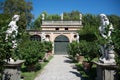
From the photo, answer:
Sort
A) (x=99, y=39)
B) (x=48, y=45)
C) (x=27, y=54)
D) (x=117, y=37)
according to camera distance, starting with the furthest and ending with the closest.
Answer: (x=48, y=45)
(x=27, y=54)
(x=99, y=39)
(x=117, y=37)

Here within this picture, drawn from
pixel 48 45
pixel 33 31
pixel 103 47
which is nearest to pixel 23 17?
pixel 33 31

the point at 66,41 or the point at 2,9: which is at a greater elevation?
the point at 2,9

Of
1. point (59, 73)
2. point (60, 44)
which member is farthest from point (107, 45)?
point (60, 44)

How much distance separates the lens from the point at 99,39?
1027 centimetres

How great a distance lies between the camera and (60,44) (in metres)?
41.2

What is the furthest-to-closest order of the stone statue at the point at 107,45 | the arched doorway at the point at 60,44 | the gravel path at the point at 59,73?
the arched doorway at the point at 60,44 → the gravel path at the point at 59,73 → the stone statue at the point at 107,45

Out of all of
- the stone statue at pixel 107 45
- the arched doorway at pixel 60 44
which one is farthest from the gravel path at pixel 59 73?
the arched doorway at pixel 60 44

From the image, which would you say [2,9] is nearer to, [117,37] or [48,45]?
[48,45]

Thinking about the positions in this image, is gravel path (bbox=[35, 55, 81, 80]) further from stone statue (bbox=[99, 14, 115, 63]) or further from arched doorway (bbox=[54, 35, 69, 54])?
arched doorway (bbox=[54, 35, 69, 54])

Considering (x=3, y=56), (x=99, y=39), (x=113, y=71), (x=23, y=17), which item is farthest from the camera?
(x=23, y=17)

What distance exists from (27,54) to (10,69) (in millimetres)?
5266

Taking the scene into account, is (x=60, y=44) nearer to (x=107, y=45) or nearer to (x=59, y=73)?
(x=59, y=73)

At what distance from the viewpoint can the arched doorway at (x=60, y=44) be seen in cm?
4084

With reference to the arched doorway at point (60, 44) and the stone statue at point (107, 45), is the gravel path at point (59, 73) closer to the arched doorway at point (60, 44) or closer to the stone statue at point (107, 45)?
the stone statue at point (107, 45)
